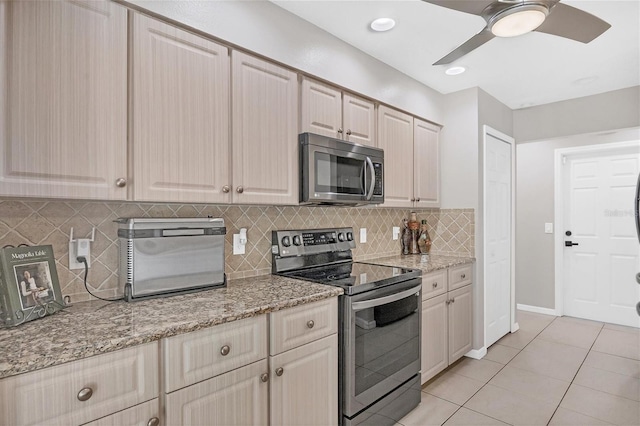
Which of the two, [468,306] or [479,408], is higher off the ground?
[468,306]

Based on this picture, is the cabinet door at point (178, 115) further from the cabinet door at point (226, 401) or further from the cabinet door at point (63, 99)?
the cabinet door at point (226, 401)

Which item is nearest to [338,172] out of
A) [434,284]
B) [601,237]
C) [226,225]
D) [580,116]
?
[226,225]

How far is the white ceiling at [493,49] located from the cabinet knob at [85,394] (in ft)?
6.44

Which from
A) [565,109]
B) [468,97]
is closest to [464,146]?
[468,97]

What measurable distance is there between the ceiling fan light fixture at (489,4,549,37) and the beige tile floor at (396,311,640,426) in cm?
A: 225

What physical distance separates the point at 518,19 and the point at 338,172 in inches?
47.0

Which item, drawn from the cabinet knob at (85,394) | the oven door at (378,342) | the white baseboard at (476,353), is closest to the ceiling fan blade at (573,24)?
the oven door at (378,342)

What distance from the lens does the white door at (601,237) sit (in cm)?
397

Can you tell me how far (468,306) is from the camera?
3082 millimetres

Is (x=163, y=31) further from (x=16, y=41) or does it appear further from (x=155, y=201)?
(x=155, y=201)

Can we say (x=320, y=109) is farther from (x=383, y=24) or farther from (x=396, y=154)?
(x=396, y=154)

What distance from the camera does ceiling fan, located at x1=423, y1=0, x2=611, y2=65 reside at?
1554mm

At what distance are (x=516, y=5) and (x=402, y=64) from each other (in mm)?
1216

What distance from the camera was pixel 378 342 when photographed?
79.6 inches
